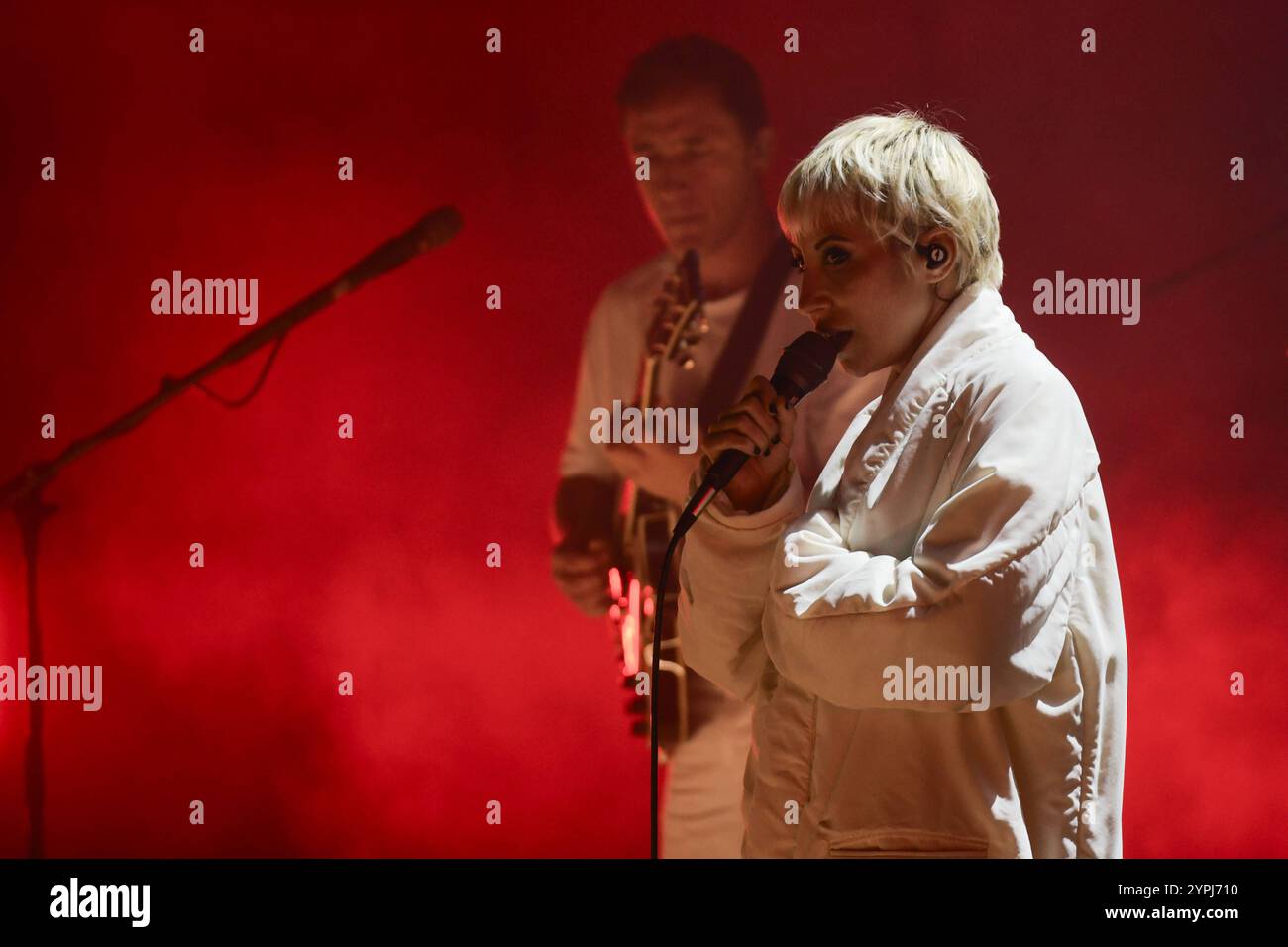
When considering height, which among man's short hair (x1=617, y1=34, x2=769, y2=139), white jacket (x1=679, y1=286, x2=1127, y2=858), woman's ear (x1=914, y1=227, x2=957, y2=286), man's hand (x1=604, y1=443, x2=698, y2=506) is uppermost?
man's short hair (x1=617, y1=34, x2=769, y2=139)

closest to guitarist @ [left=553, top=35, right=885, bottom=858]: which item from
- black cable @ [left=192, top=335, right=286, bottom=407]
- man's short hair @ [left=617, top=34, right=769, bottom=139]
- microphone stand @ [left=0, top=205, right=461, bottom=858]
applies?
man's short hair @ [left=617, top=34, right=769, bottom=139]

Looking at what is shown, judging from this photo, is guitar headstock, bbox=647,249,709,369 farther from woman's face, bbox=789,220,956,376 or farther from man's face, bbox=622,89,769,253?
woman's face, bbox=789,220,956,376

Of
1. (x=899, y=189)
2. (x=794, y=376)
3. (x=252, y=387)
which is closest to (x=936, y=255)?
(x=899, y=189)

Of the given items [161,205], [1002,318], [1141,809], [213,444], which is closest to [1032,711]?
[1002,318]

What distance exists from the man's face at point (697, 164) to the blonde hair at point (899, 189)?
1304mm

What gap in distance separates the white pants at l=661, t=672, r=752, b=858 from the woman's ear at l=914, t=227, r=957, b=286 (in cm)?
146

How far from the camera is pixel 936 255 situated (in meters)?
1.34

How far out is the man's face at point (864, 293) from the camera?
133cm

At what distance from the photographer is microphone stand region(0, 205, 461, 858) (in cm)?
272

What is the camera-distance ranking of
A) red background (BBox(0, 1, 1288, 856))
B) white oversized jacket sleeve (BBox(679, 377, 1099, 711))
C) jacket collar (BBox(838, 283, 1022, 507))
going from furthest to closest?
1. red background (BBox(0, 1, 1288, 856))
2. jacket collar (BBox(838, 283, 1022, 507))
3. white oversized jacket sleeve (BBox(679, 377, 1099, 711))

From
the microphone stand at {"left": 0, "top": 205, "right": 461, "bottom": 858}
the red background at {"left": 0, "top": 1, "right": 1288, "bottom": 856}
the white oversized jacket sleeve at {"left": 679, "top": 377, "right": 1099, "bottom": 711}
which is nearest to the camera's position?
the white oversized jacket sleeve at {"left": 679, "top": 377, "right": 1099, "bottom": 711}

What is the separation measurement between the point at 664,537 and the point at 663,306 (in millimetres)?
490

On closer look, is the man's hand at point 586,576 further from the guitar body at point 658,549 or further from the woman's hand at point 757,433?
the woman's hand at point 757,433

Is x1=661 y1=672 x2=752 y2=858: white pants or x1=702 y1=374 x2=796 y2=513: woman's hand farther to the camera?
x1=661 y1=672 x2=752 y2=858: white pants
